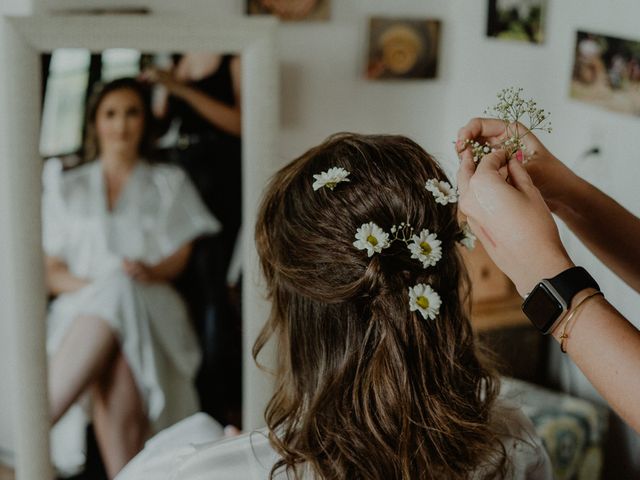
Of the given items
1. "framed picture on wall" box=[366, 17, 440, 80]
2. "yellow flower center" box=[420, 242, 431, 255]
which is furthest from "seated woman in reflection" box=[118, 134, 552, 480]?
"framed picture on wall" box=[366, 17, 440, 80]

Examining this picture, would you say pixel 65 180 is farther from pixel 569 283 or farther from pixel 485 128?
pixel 569 283

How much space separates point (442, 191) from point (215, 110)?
944 millimetres

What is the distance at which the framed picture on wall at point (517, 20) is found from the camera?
203 cm

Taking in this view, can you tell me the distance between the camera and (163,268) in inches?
74.9

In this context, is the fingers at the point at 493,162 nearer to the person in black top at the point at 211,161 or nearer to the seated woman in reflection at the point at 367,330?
the seated woman in reflection at the point at 367,330

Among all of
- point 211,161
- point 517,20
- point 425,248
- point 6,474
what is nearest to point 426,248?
point 425,248

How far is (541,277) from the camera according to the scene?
919mm

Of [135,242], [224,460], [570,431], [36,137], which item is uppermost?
[36,137]

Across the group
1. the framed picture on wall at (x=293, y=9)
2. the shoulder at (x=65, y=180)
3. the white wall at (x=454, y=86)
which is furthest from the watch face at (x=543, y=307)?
the framed picture on wall at (x=293, y=9)

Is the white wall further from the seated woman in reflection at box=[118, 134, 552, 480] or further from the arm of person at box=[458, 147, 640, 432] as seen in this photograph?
the arm of person at box=[458, 147, 640, 432]

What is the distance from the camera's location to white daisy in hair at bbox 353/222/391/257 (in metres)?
1.03

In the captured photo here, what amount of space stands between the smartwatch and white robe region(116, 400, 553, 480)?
13.2 inches

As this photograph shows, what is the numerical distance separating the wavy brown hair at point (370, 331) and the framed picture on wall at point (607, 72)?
838 millimetres

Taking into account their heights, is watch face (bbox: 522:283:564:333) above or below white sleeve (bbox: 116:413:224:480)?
above
